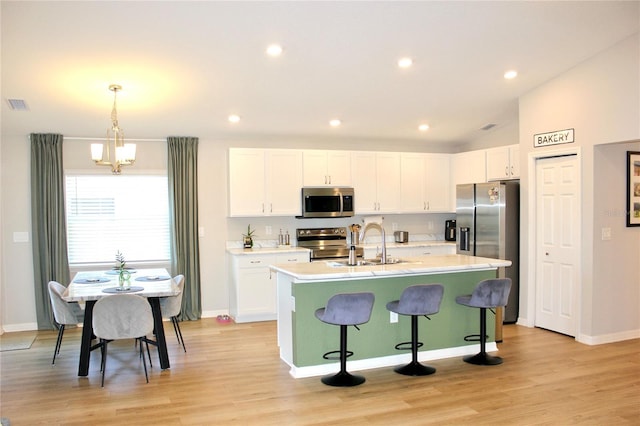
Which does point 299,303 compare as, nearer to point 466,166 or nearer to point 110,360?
point 110,360

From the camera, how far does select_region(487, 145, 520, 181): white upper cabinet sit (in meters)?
6.88

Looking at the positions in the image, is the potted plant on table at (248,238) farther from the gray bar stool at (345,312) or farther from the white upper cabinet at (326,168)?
the gray bar stool at (345,312)

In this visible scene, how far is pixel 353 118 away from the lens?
6.86 meters

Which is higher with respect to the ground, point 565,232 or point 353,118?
point 353,118

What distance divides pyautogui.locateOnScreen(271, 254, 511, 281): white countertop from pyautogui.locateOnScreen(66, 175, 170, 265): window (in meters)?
2.84

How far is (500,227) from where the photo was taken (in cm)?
655

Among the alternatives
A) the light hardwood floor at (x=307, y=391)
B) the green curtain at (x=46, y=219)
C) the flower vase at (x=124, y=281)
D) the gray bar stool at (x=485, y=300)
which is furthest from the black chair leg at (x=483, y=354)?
the green curtain at (x=46, y=219)

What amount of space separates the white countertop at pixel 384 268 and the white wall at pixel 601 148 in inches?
47.5

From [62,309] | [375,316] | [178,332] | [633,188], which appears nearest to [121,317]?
[62,309]

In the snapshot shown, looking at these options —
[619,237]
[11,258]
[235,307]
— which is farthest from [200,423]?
[619,237]

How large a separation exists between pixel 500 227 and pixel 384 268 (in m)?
2.40

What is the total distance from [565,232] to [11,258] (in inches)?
266

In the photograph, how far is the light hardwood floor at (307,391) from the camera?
3.79 metres

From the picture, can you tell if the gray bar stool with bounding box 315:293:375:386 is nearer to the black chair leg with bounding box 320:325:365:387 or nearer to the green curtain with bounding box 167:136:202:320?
the black chair leg with bounding box 320:325:365:387
